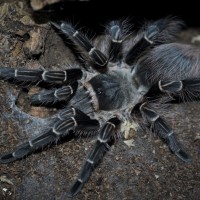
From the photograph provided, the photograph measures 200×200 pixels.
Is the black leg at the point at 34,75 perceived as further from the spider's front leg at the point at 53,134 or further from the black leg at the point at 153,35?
the black leg at the point at 153,35

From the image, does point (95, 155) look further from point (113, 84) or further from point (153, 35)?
point (153, 35)

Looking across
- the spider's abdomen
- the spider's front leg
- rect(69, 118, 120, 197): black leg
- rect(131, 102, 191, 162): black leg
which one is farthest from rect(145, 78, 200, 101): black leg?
the spider's front leg

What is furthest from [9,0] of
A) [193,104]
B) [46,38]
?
[193,104]

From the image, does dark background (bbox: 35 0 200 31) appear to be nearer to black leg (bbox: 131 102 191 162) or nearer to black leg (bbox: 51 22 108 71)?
black leg (bbox: 51 22 108 71)

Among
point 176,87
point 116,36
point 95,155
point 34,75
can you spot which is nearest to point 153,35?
point 116,36

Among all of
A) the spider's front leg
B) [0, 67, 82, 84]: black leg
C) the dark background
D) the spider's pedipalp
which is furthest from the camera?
the dark background

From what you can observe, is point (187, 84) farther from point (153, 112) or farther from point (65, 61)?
point (65, 61)
